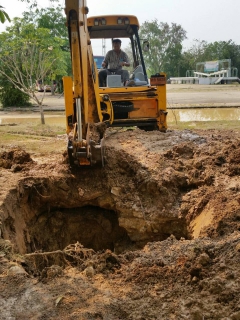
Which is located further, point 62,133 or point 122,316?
point 62,133

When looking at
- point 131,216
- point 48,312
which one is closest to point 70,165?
point 131,216

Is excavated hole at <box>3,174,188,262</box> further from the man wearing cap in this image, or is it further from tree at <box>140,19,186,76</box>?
tree at <box>140,19,186,76</box>

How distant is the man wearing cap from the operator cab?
5.6 inches

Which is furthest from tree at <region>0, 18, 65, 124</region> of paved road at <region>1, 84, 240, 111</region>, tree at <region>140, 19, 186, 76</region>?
tree at <region>140, 19, 186, 76</region>

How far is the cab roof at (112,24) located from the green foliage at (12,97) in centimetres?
1411

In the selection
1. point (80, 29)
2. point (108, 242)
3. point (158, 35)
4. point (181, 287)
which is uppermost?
point (158, 35)

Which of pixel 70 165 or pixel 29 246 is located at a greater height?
pixel 70 165

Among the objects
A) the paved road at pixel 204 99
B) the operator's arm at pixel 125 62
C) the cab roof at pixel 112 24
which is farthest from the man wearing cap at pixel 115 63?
the paved road at pixel 204 99

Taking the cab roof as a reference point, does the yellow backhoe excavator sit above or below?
below

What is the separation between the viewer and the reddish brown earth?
9.80 feet

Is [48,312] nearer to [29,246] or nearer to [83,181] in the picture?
[29,246]

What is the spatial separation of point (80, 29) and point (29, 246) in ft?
10.3

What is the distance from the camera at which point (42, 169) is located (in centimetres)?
663

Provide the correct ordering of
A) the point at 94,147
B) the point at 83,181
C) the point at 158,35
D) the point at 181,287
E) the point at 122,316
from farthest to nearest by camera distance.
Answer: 1. the point at 158,35
2. the point at 83,181
3. the point at 94,147
4. the point at 181,287
5. the point at 122,316
